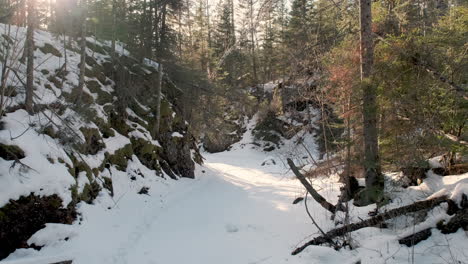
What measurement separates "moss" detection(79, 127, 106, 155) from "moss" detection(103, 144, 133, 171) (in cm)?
45

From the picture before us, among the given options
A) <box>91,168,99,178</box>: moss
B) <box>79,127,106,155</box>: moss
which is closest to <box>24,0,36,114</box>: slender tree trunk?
<box>79,127,106,155</box>: moss

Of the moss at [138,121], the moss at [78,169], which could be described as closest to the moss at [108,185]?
the moss at [78,169]

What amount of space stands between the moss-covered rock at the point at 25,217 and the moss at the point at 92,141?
3318mm

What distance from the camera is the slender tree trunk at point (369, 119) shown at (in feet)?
19.7

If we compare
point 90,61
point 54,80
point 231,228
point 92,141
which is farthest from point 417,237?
point 90,61

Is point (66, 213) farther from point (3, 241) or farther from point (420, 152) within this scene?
point (420, 152)

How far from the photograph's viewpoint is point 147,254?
600cm

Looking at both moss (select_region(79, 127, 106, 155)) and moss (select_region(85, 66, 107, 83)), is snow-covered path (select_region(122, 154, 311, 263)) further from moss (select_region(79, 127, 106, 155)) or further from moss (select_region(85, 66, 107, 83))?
moss (select_region(85, 66, 107, 83))

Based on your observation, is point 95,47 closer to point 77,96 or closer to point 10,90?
point 77,96

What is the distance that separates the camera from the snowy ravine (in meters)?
4.70

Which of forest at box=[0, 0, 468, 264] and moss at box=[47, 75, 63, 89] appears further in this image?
moss at box=[47, 75, 63, 89]

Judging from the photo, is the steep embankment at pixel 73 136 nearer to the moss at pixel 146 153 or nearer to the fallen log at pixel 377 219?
the moss at pixel 146 153

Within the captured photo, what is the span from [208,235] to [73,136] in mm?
3948

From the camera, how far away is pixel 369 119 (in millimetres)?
6602
